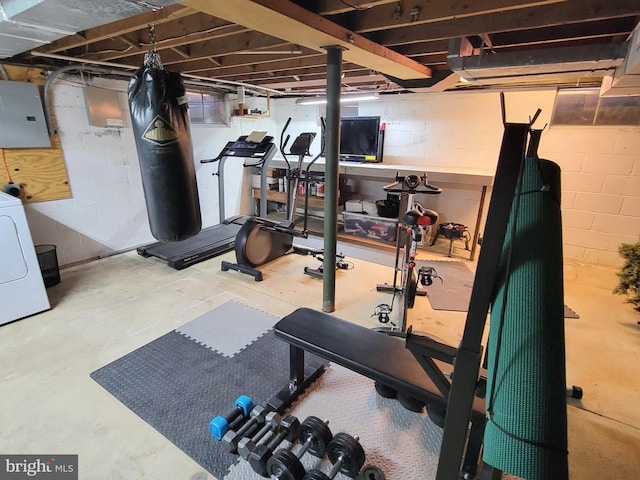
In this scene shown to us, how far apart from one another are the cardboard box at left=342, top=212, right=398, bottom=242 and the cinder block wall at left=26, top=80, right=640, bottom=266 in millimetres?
868

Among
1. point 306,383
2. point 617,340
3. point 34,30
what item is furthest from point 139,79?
point 617,340

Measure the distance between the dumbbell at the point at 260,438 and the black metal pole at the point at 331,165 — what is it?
132 cm

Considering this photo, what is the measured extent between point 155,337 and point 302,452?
61.6 inches

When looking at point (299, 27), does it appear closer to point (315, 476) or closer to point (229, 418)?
point (229, 418)

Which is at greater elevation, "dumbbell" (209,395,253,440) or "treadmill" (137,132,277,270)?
"treadmill" (137,132,277,270)

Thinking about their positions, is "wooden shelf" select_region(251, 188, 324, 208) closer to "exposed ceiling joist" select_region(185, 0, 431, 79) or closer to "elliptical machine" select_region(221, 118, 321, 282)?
"elliptical machine" select_region(221, 118, 321, 282)

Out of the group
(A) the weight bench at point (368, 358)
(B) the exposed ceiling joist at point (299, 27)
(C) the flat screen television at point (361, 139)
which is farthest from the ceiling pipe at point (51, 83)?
(A) the weight bench at point (368, 358)

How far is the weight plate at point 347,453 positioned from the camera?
4.87 feet

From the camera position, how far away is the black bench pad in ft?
4.93

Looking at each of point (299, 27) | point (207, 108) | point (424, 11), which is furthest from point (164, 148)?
point (207, 108)

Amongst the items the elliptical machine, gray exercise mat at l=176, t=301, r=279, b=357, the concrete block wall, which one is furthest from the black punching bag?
the concrete block wall

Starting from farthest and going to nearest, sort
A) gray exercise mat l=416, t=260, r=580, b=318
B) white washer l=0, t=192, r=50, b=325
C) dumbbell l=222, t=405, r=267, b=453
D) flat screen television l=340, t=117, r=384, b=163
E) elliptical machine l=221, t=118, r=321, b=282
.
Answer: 1. flat screen television l=340, t=117, r=384, b=163
2. elliptical machine l=221, t=118, r=321, b=282
3. gray exercise mat l=416, t=260, r=580, b=318
4. white washer l=0, t=192, r=50, b=325
5. dumbbell l=222, t=405, r=267, b=453

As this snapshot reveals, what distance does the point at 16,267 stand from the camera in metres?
2.65

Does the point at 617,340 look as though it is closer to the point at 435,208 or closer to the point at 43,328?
the point at 435,208
